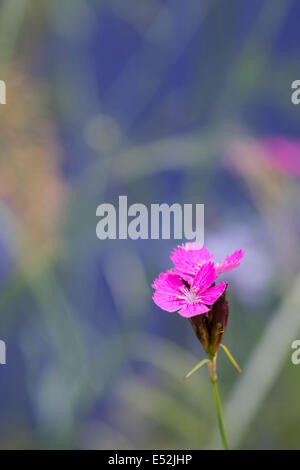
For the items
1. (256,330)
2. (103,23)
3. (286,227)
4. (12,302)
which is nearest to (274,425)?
(256,330)

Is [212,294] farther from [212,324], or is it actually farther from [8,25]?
[8,25]

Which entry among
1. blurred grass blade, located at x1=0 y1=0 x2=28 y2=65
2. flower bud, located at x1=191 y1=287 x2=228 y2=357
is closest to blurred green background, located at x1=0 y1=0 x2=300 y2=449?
blurred grass blade, located at x1=0 y1=0 x2=28 y2=65

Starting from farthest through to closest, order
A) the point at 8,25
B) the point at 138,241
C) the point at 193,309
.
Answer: the point at 138,241 < the point at 8,25 < the point at 193,309

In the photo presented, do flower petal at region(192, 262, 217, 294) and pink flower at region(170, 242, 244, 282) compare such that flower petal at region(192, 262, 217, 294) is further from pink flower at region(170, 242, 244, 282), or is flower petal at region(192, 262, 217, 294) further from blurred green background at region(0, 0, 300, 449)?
blurred green background at region(0, 0, 300, 449)

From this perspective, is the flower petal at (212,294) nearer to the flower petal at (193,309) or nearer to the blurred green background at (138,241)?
the flower petal at (193,309)

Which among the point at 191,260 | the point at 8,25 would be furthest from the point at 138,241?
the point at 191,260

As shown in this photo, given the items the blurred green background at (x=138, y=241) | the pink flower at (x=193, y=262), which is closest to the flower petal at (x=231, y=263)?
the pink flower at (x=193, y=262)

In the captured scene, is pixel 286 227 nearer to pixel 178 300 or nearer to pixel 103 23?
pixel 178 300
